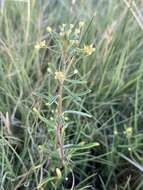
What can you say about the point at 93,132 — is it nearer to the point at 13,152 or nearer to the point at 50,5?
the point at 13,152

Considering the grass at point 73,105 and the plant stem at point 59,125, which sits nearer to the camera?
the plant stem at point 59,125

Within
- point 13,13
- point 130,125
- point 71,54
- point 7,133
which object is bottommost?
point 130,125

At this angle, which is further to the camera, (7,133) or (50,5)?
(50,5)

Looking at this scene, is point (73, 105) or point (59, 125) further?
point (73, 105)

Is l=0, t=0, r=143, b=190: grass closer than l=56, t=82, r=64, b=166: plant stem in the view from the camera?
No

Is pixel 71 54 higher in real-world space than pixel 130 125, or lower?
higher

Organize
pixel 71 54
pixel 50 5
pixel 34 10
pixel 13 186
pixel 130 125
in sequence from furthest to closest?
pixel 50 5
pixel 34 10
pixel 130 125
pixel 13 186
pixel 71 54

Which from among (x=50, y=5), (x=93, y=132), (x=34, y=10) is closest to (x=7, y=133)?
(x=93, y=132)

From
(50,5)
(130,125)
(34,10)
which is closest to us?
(130,125)
